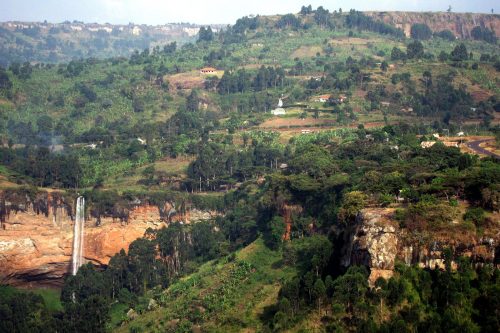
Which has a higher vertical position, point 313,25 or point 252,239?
point 313,25

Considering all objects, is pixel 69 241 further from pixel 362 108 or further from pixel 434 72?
pixel 434 72

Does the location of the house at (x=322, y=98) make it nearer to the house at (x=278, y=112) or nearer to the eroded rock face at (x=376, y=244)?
the house at (x=278, y=112)

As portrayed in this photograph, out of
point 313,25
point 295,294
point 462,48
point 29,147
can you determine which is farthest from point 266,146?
point 313,25

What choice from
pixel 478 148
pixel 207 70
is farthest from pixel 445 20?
pixel 478 148

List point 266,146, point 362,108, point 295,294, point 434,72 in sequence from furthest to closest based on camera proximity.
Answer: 1. point 434,72
2. point 362,108
3. point 266,146
4. point 295,294

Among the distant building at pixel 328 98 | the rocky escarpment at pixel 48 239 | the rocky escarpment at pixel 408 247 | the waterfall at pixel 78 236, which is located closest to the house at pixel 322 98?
the distant building at pixel 328 98
